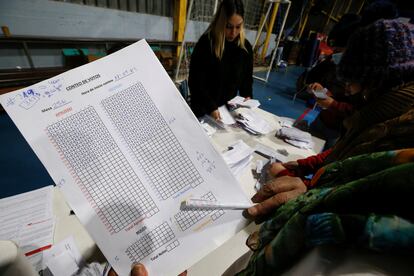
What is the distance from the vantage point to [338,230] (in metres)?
0.26

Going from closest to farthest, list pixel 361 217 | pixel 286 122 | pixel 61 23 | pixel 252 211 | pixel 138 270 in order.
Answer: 1. pixel 361 217
2. pixel 138 270
3. pixel 252 211
4. pixel 286 122
5. pixel 61 23

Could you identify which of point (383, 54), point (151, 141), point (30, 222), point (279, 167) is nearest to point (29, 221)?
point (30, 222)

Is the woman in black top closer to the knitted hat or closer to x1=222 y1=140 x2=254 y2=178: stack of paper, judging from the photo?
x1=222 y1=140 x2=254 y2=178: stack of paper

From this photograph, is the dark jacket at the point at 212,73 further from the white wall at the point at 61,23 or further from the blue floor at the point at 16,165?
the white wall at the point at 61,23

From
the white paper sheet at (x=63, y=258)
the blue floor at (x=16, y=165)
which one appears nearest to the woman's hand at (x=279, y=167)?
the white paper sheet at (x=63, y=258)

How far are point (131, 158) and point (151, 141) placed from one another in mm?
67

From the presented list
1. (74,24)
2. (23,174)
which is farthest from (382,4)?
(74,24)

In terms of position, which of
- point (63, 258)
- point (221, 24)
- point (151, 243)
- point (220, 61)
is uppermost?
point (221, 24)

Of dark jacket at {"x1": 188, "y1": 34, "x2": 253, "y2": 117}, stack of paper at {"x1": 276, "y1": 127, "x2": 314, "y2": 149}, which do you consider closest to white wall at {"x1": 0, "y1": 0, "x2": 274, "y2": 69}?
dark jacket at {"x1": 188, "y1": 34, "x2": 253, "y2": 117}

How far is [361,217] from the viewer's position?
26 centimetres

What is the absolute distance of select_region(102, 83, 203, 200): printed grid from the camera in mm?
510

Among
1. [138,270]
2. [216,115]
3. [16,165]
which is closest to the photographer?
[138,270]

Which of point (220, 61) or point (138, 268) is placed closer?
point (138, 268)

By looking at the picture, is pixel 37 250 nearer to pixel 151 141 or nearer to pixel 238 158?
pixel 151 141
